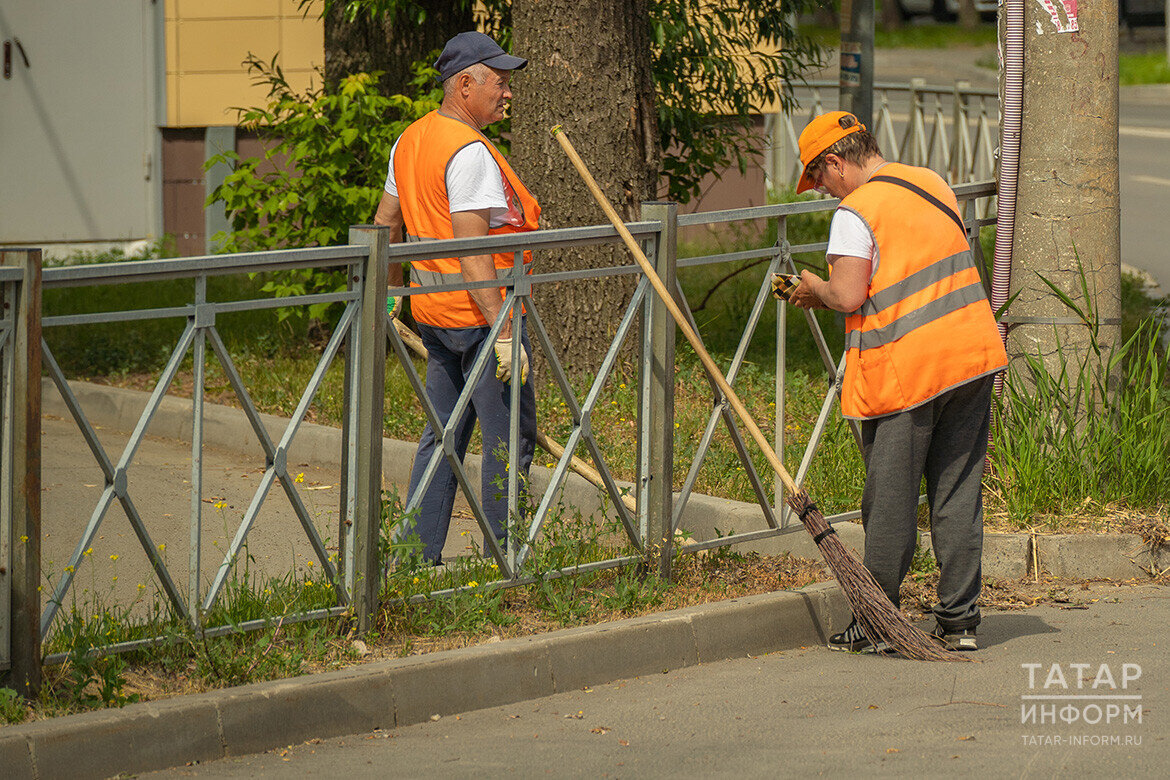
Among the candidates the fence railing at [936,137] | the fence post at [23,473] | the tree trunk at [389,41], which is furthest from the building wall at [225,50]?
the fence post at [23,473]

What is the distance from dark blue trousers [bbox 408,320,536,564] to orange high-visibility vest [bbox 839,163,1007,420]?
44.1 inches

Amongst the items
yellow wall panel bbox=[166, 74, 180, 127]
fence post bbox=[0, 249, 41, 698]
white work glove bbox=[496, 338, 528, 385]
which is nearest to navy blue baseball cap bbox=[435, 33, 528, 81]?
white work glove bbox=[496, 338, 528, 385]

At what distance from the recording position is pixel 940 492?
4.78 meters

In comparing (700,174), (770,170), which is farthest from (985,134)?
(700,174)

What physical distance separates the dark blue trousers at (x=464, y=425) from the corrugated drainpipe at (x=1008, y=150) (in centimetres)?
196

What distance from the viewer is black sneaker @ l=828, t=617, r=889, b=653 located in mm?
4773

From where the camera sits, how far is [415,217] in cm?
511

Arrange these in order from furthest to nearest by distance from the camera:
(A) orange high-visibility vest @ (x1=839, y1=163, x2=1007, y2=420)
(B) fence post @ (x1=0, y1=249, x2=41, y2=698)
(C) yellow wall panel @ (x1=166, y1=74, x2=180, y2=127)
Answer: (C) yellow wall panel @ (x1=166, y1=74, x2=180, y2=127), (A) orange high-visibility vest @ (x1=839, y1=163, x2=1007, y2=420), (B) fence post @ (x1=0, y1=249, x2=41, y2=698)

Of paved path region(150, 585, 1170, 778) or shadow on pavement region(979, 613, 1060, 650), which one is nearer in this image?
paved path region(150, 585, 1170, 778)

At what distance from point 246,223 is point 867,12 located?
15.0 ft

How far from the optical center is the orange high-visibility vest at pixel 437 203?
195 inches

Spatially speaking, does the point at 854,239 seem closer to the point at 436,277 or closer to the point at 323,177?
the point at 436,277

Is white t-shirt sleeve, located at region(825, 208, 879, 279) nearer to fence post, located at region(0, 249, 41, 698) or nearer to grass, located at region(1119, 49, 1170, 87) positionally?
fence post, located at region(0, 249, 41, 698)

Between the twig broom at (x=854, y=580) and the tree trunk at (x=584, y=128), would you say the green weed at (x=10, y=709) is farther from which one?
the tree trunk at (x=584, y=128)
